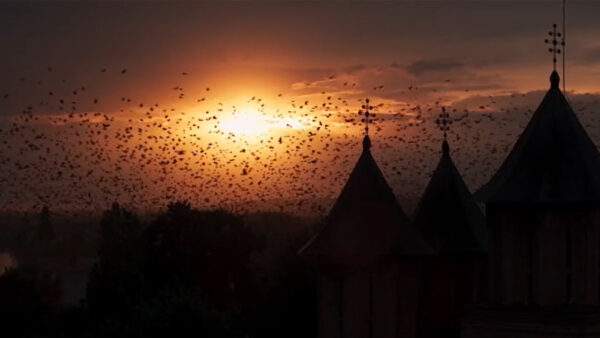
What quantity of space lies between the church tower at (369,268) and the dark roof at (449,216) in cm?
219

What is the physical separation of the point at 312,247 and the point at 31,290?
46.8m

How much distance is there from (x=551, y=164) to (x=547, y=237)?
7.23ft

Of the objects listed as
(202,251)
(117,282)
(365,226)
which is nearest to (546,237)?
(365,226)

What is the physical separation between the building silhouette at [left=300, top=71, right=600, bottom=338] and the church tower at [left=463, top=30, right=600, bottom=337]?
0.03 m

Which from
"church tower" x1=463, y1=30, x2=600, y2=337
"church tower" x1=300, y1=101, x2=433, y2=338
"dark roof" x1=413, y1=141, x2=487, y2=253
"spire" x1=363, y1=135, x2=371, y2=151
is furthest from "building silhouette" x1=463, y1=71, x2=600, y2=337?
"spire" x1=363, y1=135, x2=371, y2=151

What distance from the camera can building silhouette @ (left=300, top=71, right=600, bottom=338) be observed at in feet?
134

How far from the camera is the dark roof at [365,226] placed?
43.3 meters

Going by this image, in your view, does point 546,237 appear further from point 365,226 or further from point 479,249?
point 365,226

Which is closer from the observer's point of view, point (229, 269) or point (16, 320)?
point (16, 320)

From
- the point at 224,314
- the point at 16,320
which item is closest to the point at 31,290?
the point at 16,320

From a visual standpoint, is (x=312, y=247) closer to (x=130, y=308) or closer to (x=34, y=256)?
(x=130, y=308)

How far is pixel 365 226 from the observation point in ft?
144

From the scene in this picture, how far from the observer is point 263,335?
8125 cm

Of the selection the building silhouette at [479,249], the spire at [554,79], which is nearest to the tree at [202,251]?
the building silhouette at [479,249]
